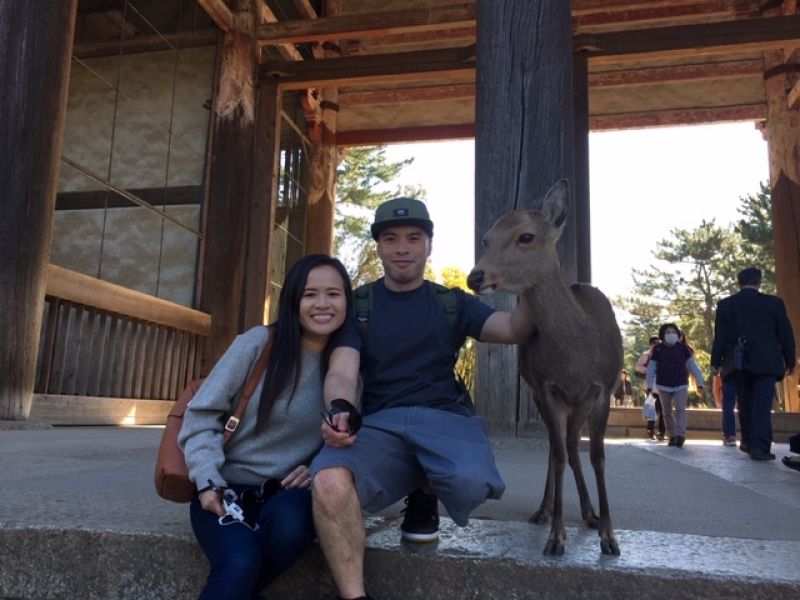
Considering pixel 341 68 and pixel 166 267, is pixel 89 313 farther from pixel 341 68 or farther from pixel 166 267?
pixel 341 68

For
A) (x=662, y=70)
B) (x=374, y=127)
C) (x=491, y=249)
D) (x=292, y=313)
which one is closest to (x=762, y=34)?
(x=662, y=70)

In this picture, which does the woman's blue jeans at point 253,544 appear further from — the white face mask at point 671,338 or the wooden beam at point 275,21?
the wooden beam at point 275,21

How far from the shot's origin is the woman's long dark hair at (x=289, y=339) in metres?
2.32

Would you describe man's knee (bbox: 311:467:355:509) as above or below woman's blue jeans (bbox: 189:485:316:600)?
above

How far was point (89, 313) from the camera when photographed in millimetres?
7602

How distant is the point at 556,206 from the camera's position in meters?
2.53

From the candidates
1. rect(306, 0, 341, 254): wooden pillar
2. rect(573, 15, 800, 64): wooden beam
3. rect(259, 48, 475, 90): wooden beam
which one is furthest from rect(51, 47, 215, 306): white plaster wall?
rect(573, 15, 800, 64): wooden beam

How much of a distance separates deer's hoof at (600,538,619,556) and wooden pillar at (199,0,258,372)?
776 centimetres

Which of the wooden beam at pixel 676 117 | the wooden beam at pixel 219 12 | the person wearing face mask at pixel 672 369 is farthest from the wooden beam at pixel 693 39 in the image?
the wooden beam at pixel 219 12

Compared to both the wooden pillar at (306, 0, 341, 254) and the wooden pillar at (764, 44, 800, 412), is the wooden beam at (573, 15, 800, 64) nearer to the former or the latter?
the wooden pillar at (764, 44, 800, 412)

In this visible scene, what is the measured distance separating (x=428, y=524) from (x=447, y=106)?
37.9 ft

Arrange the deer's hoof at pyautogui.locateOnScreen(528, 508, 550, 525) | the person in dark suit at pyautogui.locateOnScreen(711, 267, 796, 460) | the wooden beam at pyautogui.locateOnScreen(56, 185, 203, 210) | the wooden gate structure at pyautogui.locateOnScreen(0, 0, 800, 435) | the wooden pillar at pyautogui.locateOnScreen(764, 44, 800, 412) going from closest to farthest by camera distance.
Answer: the deer's hoof at pyautogui.locateOnScreen(528, 508, 550, 525) < the wooden gate structure at pyautogui.locateOnScreen(0, 0, 800, 435) < the person in dark suit at pyautogui.locateOnScreen(711, 267, 796, 460) < the wooden beam at pyautogui.locateOnScreen(56, 185, 203, 210) < the wooden pillar at pyautogui.locateOnScreen(764, 44, 800, 412)

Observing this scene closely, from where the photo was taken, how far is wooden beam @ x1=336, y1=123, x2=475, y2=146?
13.1 meters

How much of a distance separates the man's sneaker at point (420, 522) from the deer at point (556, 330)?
0.41 m
